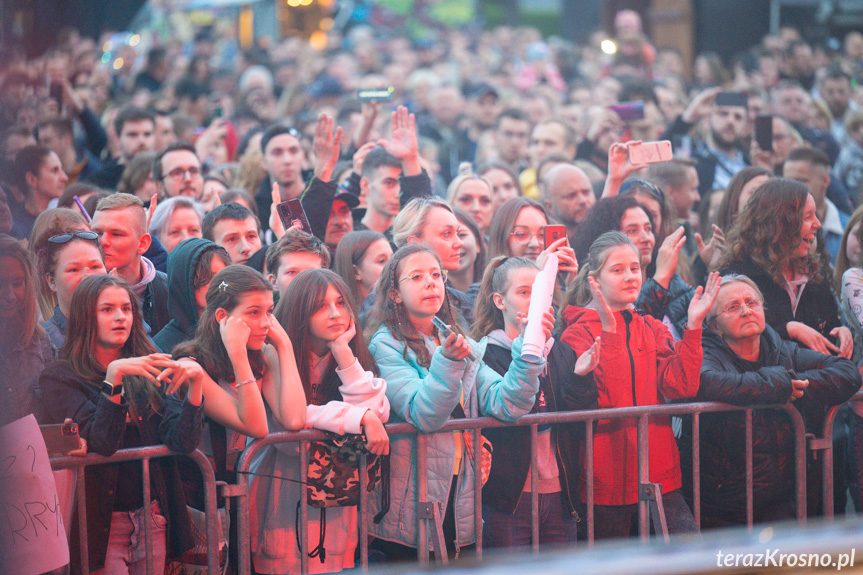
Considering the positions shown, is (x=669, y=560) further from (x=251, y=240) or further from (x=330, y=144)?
(x=330, y=144)

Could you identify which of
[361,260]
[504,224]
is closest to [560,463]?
[361,260]

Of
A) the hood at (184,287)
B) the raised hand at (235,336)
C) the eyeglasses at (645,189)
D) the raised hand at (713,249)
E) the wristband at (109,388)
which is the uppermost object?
the eyeglasses at (645,189)

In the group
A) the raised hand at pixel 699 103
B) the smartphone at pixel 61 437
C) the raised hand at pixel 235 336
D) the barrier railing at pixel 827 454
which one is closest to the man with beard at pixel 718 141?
the raised hand at pixel 699 103

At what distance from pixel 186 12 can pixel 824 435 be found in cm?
2342

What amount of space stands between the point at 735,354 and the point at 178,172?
3.50m

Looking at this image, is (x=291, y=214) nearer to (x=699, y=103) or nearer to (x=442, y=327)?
(x=442, y=327)

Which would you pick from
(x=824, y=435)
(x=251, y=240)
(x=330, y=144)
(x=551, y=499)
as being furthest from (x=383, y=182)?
(x=824, y=435)

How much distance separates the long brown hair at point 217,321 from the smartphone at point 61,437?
526mm

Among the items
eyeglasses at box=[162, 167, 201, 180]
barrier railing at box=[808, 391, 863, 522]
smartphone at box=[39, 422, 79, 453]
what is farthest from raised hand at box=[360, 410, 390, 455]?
eyeglasses at box=[162, 167, 201, 180]

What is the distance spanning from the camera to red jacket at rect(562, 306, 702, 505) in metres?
4.06

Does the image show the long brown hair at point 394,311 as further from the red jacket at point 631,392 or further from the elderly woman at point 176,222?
the elderly woman at point 176,222

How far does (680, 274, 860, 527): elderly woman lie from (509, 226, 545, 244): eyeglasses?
42.4 inches

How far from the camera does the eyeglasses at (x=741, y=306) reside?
167 inches

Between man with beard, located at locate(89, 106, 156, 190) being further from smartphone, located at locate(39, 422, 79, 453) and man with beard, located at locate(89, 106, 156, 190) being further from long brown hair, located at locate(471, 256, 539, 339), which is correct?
smartphone, located at locate(39, 422, 79, 453)
